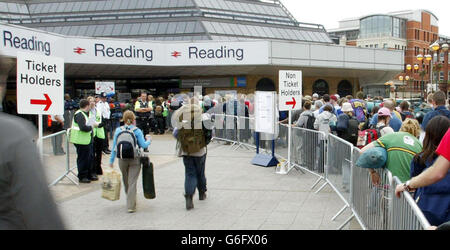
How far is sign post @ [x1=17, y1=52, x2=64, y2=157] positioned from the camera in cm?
756

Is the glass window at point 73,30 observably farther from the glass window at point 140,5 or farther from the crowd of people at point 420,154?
the crowd of people at point 420,154

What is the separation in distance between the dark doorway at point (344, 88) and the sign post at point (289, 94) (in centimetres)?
2716

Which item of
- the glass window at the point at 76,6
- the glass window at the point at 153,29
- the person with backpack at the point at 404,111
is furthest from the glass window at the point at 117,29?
the person with backpack at the point at 404,111

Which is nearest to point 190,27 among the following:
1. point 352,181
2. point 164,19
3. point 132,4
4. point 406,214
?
point 164,19

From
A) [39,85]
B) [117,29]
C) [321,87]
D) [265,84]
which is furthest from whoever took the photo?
[321,87]

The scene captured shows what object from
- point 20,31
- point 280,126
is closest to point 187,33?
point 20,31

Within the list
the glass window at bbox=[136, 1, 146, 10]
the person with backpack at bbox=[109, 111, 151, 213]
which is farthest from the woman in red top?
the glass window at bbox=[136, 1, 146, 10]

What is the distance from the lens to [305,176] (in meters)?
11.4

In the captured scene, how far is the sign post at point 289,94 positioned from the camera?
1182 cm

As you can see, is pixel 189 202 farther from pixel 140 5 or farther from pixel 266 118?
pixel 140 5

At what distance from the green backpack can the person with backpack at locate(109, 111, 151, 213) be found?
0.66m

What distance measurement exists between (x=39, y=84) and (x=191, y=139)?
2.74 metres

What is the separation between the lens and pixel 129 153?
25.8 feet

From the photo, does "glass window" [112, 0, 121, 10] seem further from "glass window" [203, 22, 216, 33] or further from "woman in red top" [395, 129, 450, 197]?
"woman in red top" [395, 129, 450, 197]
